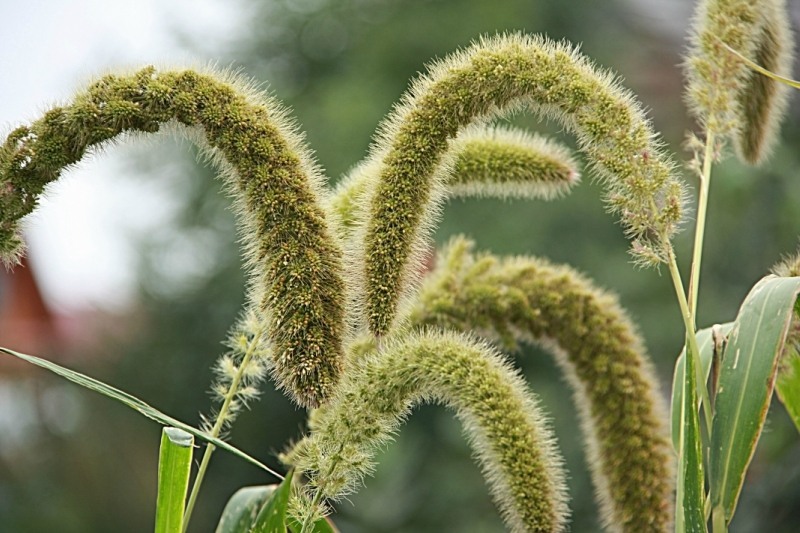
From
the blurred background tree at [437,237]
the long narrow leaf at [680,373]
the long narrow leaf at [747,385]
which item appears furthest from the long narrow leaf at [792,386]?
the blurred background tree at [437,237]

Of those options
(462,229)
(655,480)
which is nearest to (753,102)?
(655,480)

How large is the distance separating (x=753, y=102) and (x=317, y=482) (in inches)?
30.5

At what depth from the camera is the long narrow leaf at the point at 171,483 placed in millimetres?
1163

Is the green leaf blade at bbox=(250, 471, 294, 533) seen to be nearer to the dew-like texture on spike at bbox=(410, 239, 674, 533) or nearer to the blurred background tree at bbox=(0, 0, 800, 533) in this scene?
the dew-like texture on spike at bbox=(410, 239, 674, 533)

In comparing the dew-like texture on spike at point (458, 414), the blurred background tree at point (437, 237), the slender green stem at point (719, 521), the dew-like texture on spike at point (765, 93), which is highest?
the blurred background tree at point (437, 237)

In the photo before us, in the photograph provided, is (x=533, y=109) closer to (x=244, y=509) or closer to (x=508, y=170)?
(x=508, y=170)

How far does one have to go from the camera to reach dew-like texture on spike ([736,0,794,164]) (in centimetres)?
140

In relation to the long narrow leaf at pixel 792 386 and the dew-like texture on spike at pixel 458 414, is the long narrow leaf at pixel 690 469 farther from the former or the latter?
the long narrow leaf at pixel 792 386

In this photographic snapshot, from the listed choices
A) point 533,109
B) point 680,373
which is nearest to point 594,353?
point 680,373

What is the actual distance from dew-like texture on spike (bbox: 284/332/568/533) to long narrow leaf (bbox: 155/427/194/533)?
0.43ft

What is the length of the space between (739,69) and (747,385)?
41 centimetres

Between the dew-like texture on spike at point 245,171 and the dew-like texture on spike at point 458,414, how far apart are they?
0.10m

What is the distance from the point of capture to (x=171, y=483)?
118 cm

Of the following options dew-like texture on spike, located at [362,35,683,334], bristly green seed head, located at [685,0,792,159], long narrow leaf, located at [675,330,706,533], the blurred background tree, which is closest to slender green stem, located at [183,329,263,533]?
dew-like texture on spike, located at [362,35,683,334]
